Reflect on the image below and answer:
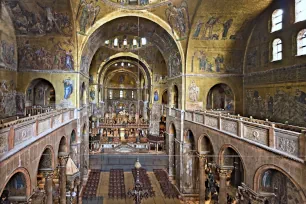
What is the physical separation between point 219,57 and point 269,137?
41.8 feet

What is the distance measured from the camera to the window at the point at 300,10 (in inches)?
585

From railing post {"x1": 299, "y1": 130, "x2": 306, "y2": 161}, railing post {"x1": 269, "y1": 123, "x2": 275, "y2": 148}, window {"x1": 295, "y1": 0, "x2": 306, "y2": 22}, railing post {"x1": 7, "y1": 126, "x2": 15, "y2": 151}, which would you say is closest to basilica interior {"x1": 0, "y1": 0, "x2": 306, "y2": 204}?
window {"x1": 295, "y1": 0, "x2": 306, "y2": 22}

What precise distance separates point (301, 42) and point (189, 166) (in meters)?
12.3

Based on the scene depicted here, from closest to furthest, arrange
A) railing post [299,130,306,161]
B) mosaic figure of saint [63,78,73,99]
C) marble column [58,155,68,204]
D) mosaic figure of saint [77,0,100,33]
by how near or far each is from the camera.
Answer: railing post [299,130,306,161] < marble column [58,155,68,204] < mosaic figure of saint [77,0,100,33] < mosaic figure of saint [63,78,73,99]

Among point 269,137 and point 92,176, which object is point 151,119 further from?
point 269,137

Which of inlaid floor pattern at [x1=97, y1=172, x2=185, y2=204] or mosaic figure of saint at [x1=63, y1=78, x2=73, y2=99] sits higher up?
mosaic figure of saint at [x1=63, y1=78, x2=73, y2=99]

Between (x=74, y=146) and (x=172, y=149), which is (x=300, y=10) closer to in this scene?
(x=172, y=149)

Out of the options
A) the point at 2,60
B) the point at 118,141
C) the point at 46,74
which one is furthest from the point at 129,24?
the point at 118,141

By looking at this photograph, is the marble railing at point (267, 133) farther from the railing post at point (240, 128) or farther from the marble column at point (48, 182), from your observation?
the marble column at point (48, 182)

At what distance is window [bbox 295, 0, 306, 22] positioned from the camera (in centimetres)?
1486

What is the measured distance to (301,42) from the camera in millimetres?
15109

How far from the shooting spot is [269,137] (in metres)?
9.88

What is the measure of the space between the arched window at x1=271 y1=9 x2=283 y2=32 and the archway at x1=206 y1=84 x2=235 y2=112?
6109mm

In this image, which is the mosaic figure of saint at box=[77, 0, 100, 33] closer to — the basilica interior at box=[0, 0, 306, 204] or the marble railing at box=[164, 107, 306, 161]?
the basilica interior at box=[0, 0, 306, 204]
